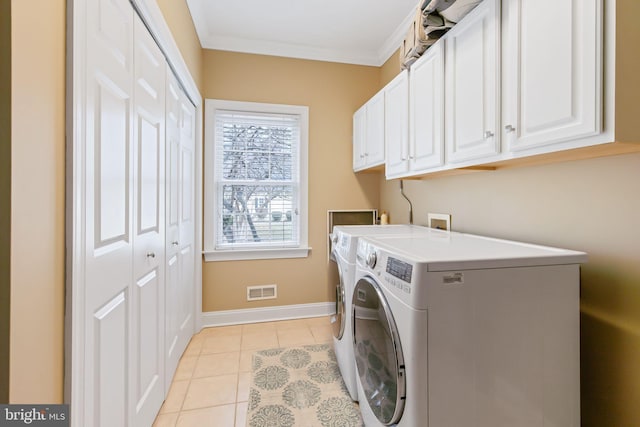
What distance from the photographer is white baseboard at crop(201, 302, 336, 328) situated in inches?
108

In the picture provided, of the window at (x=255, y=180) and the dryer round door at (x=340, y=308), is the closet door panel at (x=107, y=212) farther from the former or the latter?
the window at (x=255, y=180)

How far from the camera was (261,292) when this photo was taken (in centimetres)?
284

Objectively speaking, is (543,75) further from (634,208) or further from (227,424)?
(227,424)

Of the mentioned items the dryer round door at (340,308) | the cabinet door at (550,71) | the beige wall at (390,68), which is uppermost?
the beige wall at (390,68)

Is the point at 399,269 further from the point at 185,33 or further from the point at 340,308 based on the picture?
the point at 185,33

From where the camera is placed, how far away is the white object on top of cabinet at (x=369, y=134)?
2416 millimetres

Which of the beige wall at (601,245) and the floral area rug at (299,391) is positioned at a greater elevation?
the beige wall at (601,245)

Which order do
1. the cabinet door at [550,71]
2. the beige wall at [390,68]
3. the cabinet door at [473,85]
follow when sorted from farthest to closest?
the beige wall at [390,68], the cabinet door at [473,85], the cabinet door at [550,71]

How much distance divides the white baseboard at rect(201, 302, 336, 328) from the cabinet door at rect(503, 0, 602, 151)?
2163mm

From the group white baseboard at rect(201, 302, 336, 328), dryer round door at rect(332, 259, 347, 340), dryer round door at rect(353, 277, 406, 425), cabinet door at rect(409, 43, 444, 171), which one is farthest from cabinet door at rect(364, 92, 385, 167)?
white baseboard at rect(201, 302, 336, 328)

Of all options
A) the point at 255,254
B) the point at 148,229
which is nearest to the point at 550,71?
the point at 148,229

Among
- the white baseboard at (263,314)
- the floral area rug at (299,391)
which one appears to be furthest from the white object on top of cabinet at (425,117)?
the white baseboard at (263,314)

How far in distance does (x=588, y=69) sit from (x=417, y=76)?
3.45ft

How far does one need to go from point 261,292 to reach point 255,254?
39 cm
